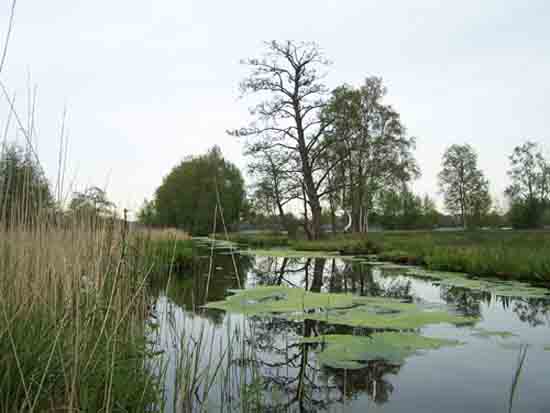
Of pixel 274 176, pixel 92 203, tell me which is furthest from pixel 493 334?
pixel 274 176

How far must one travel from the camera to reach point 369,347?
101 inches

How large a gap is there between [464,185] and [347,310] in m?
32.0

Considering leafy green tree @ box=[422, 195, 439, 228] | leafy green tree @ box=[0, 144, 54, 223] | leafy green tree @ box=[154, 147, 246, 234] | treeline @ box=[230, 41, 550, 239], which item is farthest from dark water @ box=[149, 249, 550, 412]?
leafy green tree @ box=[422, 195, 439, 228]

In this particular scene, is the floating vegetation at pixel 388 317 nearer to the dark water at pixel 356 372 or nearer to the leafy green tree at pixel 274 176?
the dark water at pixel 356 372

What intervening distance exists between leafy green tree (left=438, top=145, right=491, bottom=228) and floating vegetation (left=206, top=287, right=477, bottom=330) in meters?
30.5

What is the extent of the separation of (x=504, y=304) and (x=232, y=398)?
3599 millimetres

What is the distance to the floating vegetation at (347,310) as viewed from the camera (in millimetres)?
3268

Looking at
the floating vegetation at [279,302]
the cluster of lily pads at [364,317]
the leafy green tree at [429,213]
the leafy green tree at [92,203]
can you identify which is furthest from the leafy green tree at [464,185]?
the leafy green tree at [92,203]

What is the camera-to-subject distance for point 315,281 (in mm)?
6602

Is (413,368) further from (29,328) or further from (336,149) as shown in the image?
(336,149)

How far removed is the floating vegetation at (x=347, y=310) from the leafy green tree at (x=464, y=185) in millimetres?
30471

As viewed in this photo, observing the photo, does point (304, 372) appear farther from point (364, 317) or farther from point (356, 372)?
point (364, 317)

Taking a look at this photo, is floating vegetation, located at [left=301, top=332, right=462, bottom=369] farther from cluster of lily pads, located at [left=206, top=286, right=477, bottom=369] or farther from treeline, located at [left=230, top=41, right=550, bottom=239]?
treeline, located at [left=230, top=41, right=550, bottom=239]

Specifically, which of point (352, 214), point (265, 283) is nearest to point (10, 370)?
point (265, 283)
